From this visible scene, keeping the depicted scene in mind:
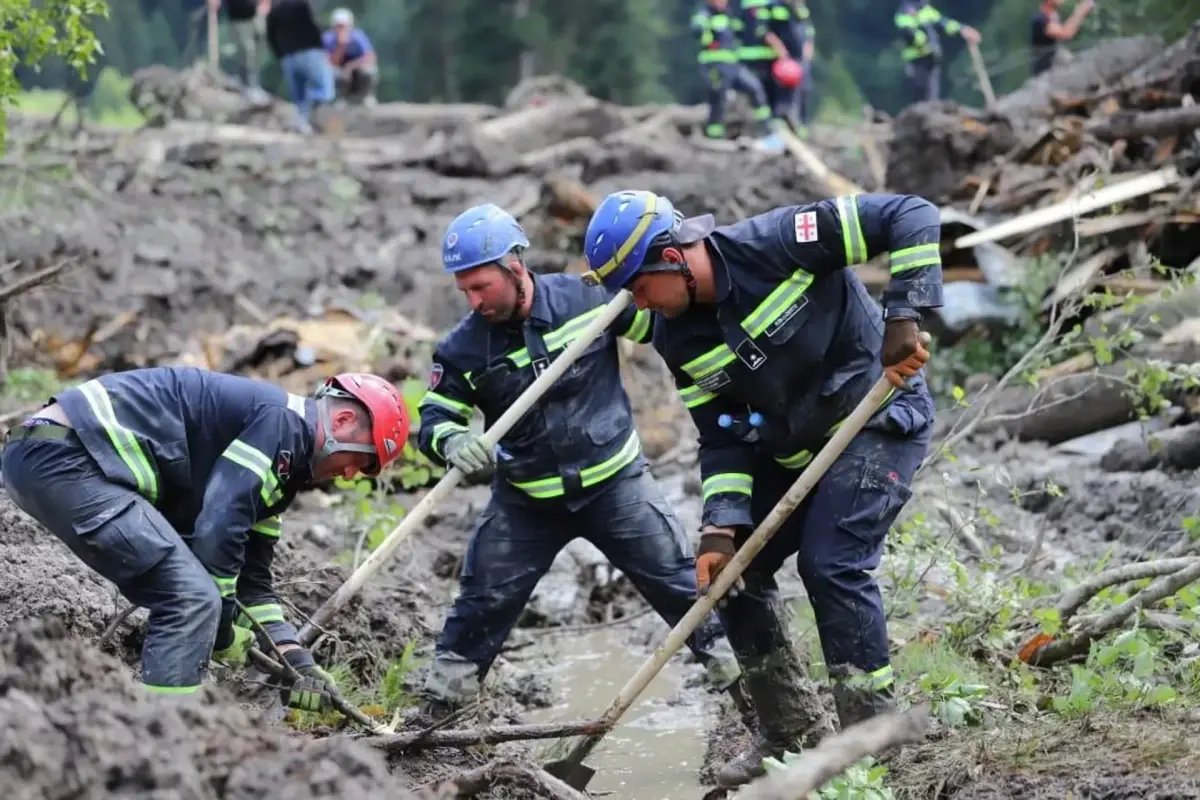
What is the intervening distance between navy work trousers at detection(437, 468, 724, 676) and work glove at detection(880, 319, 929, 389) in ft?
4.29

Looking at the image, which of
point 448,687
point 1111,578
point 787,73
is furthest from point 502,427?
point 787,73

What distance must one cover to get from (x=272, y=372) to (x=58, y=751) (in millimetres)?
7574

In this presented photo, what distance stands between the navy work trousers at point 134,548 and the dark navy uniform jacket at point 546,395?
1299 mm

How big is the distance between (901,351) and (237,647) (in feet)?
8.01

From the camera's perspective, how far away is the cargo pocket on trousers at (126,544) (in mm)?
4480

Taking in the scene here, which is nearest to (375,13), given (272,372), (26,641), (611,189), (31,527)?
(611,189)

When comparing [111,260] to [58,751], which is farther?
[111,260]

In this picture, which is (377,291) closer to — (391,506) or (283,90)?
(391,506)

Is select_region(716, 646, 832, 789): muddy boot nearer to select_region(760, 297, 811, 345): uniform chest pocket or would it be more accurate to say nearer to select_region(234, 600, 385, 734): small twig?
select_region(760, 297, 811, 345): uniform chest pocket

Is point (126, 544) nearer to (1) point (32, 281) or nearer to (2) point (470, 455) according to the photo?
(2) point (470, 455)

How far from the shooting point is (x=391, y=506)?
8273 mm

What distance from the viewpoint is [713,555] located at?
502 cm

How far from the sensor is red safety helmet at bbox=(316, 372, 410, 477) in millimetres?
4922

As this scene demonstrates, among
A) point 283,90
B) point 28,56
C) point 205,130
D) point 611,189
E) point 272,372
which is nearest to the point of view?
point 28,56
